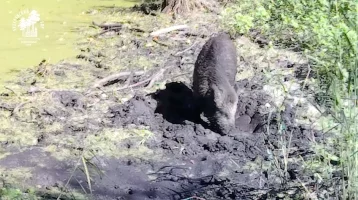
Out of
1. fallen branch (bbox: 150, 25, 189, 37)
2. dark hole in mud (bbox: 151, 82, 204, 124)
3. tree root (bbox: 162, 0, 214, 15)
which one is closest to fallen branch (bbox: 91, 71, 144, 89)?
dark hole in mud (bbox: 151, 82, 204, 124)

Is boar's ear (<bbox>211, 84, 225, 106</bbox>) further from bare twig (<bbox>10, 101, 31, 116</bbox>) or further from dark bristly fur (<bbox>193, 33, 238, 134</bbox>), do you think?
bare twig (<bbox>10, 101, 31, 116</bbox>)

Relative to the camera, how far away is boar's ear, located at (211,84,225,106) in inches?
201

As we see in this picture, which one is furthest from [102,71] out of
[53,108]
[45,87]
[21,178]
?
[21,178]

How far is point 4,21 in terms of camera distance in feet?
29.3

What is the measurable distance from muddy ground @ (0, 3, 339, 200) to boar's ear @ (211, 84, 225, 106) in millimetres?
268

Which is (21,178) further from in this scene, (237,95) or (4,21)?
(4,21)

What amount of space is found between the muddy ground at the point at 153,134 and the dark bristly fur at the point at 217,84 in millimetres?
137

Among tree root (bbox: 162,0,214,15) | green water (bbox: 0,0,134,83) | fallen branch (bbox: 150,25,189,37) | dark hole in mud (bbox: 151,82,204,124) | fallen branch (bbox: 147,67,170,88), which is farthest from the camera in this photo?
tree root (bbox: 162,0,214,15)

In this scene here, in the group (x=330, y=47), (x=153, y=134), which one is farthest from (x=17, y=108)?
(x=330, y=47)

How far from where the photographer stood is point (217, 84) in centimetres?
518

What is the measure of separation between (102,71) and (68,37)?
1578 mm

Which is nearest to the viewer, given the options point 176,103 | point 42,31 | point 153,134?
point 153,134

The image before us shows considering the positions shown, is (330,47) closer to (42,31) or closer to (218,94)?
(218,94)

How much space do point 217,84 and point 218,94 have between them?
0.11 m
